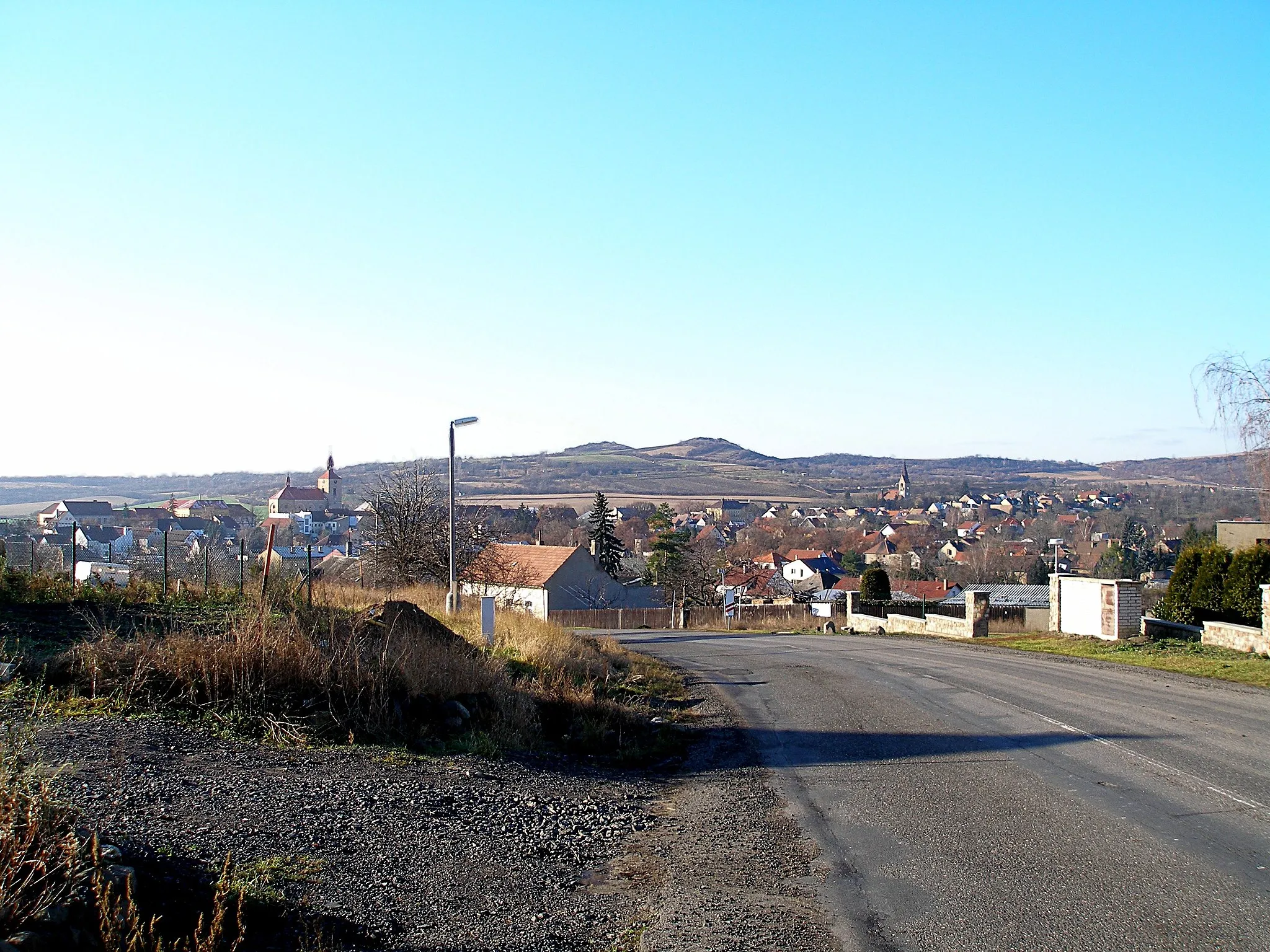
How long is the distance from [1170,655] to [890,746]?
12.4 meters

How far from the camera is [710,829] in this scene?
7637mm

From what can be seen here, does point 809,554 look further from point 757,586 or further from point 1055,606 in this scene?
point 1055,606

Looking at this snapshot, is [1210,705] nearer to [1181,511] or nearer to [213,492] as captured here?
[213,492]

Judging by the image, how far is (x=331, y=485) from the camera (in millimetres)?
138625

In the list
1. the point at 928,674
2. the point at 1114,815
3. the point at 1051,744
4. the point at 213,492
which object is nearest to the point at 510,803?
the point at 1114,815

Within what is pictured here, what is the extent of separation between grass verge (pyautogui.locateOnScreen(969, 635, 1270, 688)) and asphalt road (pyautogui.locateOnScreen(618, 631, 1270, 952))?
1219 mm

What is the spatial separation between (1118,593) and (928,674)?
931cm

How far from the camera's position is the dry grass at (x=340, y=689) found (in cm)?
902

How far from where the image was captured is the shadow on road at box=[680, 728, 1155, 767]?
10250mm

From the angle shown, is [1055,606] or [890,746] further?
[1055,606]

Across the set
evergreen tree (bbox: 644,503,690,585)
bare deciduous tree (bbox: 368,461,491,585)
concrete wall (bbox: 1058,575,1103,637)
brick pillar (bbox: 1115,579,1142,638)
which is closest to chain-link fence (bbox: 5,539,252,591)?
bare deciduous tree (bbox: 368,461,491,585)

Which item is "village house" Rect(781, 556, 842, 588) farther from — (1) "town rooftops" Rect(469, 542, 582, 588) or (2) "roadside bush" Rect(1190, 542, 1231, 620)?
(2) "roadside bush" Rect(1190, 542, 1231, 620)

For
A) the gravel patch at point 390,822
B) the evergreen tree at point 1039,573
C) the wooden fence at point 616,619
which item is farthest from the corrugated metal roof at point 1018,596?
the gravel patch at point 390,822

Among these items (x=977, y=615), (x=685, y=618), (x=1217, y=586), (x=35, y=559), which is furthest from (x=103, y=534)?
(x=1217, y=586)
